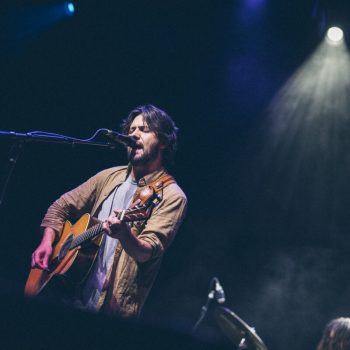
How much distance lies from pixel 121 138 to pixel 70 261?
877 millimetres

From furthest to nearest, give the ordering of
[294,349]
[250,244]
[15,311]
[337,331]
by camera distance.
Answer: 1. [250,244]
2. [294,349]
3. [337,331]
4. [15,311]

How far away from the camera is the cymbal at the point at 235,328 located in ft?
11.7

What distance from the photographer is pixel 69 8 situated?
5.42m

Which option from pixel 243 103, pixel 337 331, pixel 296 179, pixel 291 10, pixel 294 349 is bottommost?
pixel 294 349

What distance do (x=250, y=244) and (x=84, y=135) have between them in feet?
7.70

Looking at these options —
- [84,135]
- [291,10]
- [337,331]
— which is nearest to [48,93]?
[84,135]

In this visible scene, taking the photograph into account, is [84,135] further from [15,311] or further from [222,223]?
[15,311]

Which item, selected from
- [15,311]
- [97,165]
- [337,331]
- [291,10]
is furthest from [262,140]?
[15,311]

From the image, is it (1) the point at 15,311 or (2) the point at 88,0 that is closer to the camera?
(1) the point at 15,311

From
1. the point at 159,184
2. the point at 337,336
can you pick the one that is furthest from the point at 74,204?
the point at 337,336

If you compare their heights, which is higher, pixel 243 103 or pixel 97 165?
pixel 243 103

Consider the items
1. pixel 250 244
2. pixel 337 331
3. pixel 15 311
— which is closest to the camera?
pixel 15 311

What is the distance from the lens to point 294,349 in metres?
5.19

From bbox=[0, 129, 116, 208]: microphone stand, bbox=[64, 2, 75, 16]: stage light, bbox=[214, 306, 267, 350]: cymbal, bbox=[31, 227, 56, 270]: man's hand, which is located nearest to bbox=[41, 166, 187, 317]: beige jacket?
bbox=[31, 227, 56, 270]: man's hand
